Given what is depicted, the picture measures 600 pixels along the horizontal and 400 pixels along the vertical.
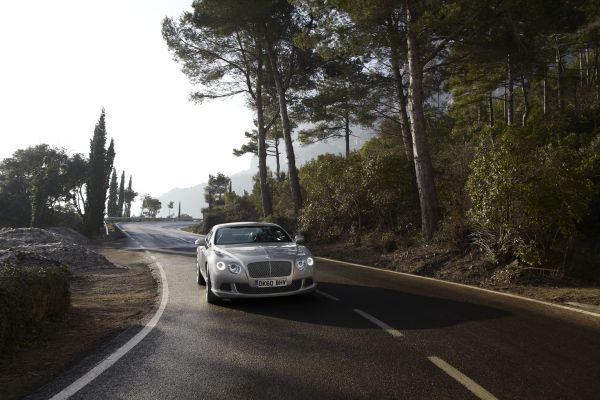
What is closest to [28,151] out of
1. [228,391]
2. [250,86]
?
[250,86]

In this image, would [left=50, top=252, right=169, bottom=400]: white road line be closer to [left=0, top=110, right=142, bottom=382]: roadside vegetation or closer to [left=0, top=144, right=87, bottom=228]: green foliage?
[left=0, top=110, right=142, bottom=382]: roadside vegetation

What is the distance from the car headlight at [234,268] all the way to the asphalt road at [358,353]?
→ 2.08 feet

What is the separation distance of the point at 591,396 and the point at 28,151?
72.8 m

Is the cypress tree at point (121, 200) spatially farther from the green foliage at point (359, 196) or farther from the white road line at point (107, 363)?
the white road line at point (107, 363)

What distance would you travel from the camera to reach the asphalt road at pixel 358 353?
12.4 ft

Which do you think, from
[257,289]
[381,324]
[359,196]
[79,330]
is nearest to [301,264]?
[257,289]

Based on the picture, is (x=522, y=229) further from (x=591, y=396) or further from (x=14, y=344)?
(x=14, y=344)

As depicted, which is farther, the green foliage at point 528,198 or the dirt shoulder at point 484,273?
the green foliage at point 528,198

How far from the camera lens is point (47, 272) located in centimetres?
633

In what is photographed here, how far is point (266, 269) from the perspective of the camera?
7.28 metres

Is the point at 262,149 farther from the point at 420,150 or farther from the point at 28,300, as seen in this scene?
the point at 28,300

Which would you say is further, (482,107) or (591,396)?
(482,107)

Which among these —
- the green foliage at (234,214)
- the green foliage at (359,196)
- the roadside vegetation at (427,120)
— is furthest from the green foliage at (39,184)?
the green foliage at (359,196)

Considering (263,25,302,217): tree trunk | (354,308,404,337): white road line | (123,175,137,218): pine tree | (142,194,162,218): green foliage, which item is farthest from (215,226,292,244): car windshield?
(142,194,162,218): green foliage
